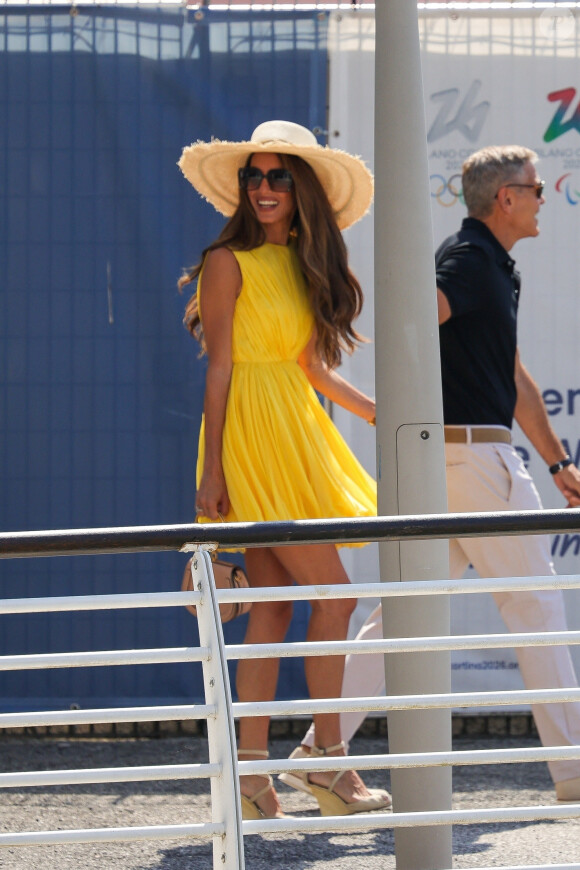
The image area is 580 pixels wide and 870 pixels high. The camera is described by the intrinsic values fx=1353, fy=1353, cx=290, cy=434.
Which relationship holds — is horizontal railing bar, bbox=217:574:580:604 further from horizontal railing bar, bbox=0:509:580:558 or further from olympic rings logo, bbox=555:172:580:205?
olympic rings logo, bbox=555:172:580:205

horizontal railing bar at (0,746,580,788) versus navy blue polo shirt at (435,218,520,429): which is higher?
navy blue polo shirt at (435,218,520,429)

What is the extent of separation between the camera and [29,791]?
4652 millimetres

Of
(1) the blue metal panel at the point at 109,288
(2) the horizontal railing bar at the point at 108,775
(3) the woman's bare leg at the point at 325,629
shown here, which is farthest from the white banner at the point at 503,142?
(2) the horizontal railing bar at the point at 108,775

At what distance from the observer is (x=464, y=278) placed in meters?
4.39

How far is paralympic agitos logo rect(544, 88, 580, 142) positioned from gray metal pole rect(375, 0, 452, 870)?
2.35 meters

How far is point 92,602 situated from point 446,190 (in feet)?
10.7

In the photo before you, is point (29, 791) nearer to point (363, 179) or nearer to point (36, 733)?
point (36, 733)

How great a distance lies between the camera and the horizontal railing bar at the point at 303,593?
261 centimetres

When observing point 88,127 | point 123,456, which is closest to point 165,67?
point 88,127

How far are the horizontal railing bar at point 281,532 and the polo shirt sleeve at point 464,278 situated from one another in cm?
178

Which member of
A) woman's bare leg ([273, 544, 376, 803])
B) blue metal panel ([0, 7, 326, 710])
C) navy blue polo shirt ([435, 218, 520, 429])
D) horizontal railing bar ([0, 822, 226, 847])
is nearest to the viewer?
horizontal railing bar ([0, 822, 226, 847])

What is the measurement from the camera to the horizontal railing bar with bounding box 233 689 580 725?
2.70 metres

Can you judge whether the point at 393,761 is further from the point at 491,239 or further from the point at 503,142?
the point at 503,142

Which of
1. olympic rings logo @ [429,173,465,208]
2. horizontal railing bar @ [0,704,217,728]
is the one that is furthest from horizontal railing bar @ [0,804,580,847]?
olympic rings logo @ [429,173,465,208]
